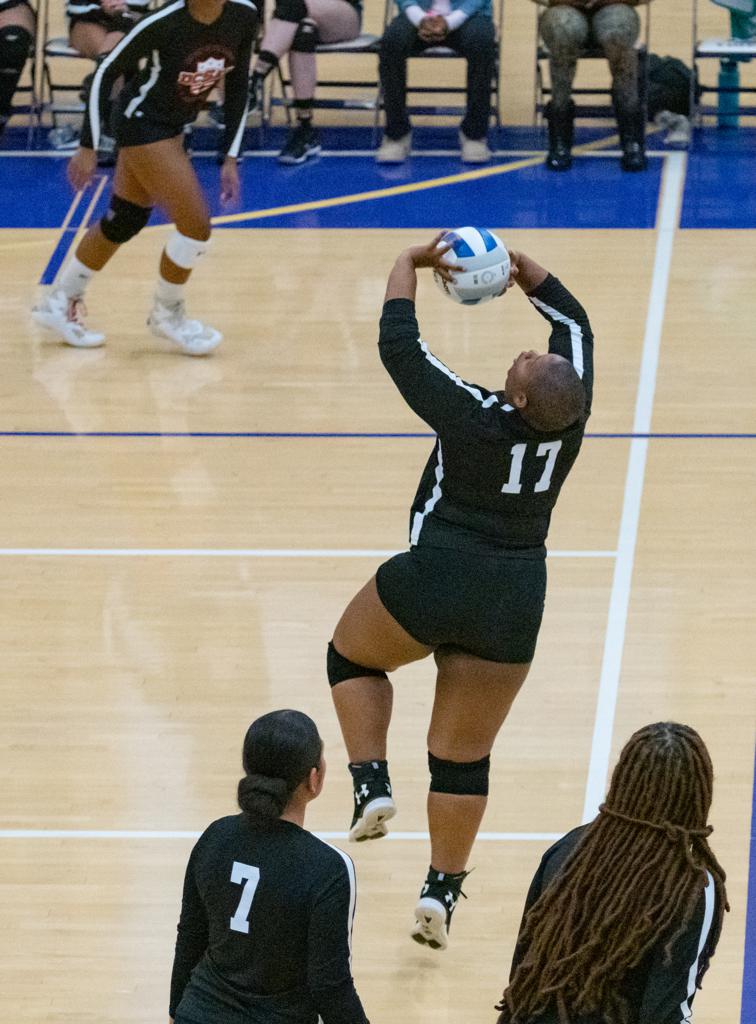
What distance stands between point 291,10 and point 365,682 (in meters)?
8.60

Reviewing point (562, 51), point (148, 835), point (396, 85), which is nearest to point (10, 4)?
point (396, 85)

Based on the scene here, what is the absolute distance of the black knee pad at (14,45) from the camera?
40.5 ft

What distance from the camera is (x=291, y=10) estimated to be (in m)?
12.3

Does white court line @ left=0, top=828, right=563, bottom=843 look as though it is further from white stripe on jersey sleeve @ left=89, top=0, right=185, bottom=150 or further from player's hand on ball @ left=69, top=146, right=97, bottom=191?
white stripe on jersey sleeve @ left=89, top=0, right=185, bottom=150

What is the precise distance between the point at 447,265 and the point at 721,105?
9568 millimetres

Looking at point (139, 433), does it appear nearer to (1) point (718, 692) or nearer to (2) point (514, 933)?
(1) point (718, 692)

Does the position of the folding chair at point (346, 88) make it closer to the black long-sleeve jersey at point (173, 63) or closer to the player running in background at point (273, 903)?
the black long-sleeve jersey at point (173, 63)

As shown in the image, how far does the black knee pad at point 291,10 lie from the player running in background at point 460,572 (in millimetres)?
8069

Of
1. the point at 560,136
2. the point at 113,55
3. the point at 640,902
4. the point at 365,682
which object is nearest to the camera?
the point at 640,902

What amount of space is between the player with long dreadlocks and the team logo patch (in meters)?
6.12

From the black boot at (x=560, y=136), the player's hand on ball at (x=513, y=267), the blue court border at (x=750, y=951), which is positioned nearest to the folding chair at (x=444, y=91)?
the black boot at (x=560, y=136)

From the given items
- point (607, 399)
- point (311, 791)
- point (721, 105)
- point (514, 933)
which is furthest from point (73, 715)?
point (721, 105)

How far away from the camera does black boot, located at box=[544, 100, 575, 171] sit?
1212 centimetres

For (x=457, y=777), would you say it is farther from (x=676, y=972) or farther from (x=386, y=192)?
(x=386, y=192)
